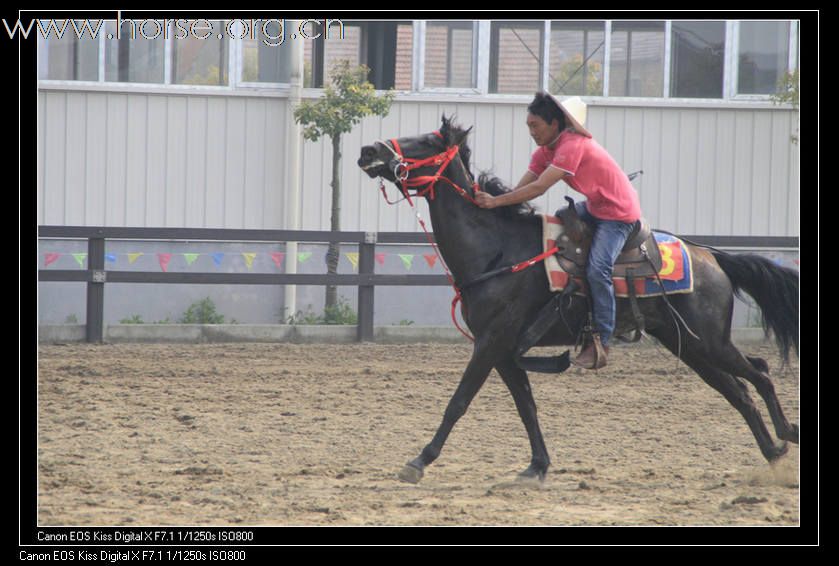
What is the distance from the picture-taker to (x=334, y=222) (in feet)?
46.7

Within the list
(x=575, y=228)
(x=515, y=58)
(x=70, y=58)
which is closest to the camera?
(x=575, y=228)

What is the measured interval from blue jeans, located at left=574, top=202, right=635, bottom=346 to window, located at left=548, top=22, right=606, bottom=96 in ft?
30.1

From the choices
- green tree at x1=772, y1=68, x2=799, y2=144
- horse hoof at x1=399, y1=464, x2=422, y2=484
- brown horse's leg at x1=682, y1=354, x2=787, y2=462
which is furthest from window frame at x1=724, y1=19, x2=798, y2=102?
horse hoof at x1=399, y1=464, x2=422, y2=484

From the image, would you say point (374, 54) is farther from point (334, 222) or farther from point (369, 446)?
point (369, 446)

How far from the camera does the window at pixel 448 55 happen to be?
15.1 metres

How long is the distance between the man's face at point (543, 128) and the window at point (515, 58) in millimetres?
8913

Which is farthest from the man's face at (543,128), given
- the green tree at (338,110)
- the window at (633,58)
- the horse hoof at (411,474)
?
the window at (633,58)

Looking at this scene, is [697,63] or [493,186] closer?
[493,186]

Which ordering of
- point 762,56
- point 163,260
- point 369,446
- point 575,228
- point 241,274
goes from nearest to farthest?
point 575,228 < point 369,446 < point 241,274 < point 163,260 < point 762,56

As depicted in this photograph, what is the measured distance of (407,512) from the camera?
17.8 feet

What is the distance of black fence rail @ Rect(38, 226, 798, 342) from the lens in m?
12.4

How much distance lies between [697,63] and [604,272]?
9.98 m

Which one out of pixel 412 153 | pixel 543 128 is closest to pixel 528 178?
pixel 543 128
